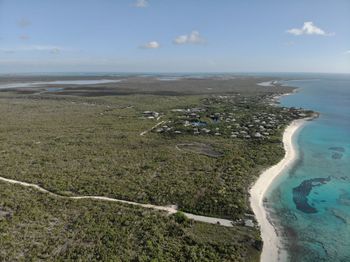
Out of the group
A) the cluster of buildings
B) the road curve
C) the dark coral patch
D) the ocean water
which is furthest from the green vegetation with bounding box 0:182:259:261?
the cluster of buildings

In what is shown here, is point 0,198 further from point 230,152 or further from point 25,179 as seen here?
point 230,152

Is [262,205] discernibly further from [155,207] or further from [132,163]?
[132,163]

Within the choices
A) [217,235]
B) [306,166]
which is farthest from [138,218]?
[306,166]

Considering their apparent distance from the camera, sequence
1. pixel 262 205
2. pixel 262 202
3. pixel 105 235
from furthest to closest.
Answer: pixel 262 202 < pixel 262 205 < pixel 105 235

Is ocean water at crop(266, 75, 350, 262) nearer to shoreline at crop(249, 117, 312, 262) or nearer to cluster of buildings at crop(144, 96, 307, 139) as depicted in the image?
shoreline at crop(249, 117, 312, 262)

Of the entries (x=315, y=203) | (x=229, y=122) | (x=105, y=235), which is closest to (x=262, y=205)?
(x=315, y=203)

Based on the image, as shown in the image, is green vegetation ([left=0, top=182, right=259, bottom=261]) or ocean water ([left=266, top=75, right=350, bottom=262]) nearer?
green vegetation ([left=0, top=182, right=259, bottom=261])

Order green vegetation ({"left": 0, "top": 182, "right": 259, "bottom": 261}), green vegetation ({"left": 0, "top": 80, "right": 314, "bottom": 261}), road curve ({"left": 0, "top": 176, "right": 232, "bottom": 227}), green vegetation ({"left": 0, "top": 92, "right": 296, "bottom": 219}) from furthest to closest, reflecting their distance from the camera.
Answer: green vegetation ({"left": 0, "top": 92, "right": 296, "bottom": 219})
road curve ({"left": 0, "top": 176, "right": 232, "bottom": 227})
green vegetation ({"left": 0, "top": 80, "right": 314, "bottom": 261})
green vegetation ({"left": 0, "top": 182, "right": 259, "bottom": 261})

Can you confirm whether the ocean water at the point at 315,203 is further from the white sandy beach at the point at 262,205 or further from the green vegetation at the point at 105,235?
the green vegetation at the point at 105,235
